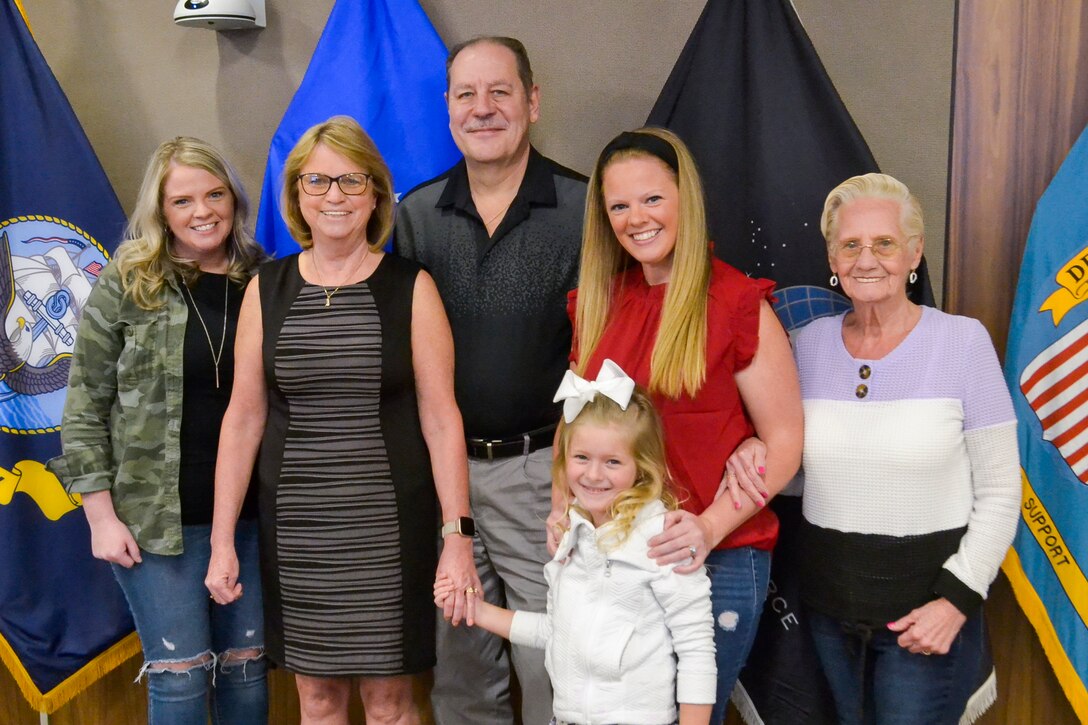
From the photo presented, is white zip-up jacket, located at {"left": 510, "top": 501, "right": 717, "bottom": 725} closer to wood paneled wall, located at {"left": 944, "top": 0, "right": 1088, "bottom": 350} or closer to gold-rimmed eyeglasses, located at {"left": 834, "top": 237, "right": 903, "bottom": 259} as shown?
gold-rimmed eyeglasses, located at {"left": 834, "top": 237, "right": 903, "bottom": 259}

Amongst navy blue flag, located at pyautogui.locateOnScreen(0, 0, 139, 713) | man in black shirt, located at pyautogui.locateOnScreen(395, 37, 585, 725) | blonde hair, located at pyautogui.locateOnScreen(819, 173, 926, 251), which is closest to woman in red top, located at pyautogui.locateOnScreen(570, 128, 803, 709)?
blonde hair, located at pyautogui.locateOnScreen(819, 173, 926, 251)

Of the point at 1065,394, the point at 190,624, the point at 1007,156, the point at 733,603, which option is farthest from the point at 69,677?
the point at 1007,156

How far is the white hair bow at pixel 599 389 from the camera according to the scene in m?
1.50

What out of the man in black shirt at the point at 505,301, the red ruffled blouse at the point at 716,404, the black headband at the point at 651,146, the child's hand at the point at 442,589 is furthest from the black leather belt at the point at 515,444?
the black headband at the point at 651,146

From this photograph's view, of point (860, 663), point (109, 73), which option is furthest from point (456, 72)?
point (860, 663)

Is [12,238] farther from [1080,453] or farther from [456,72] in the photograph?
[1080,453]

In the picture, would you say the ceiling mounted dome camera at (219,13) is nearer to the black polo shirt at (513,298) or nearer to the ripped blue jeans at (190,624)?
the black polo shirt at (513,298)

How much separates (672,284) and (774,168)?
72 centimetres

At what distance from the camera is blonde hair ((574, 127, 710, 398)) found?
5.19 feet

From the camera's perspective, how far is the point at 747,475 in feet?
5.21

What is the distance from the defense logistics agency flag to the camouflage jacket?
197cm

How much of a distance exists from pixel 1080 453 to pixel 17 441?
2735mm

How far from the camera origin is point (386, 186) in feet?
6.43

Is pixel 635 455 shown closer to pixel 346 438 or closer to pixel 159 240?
pixel 346 438
